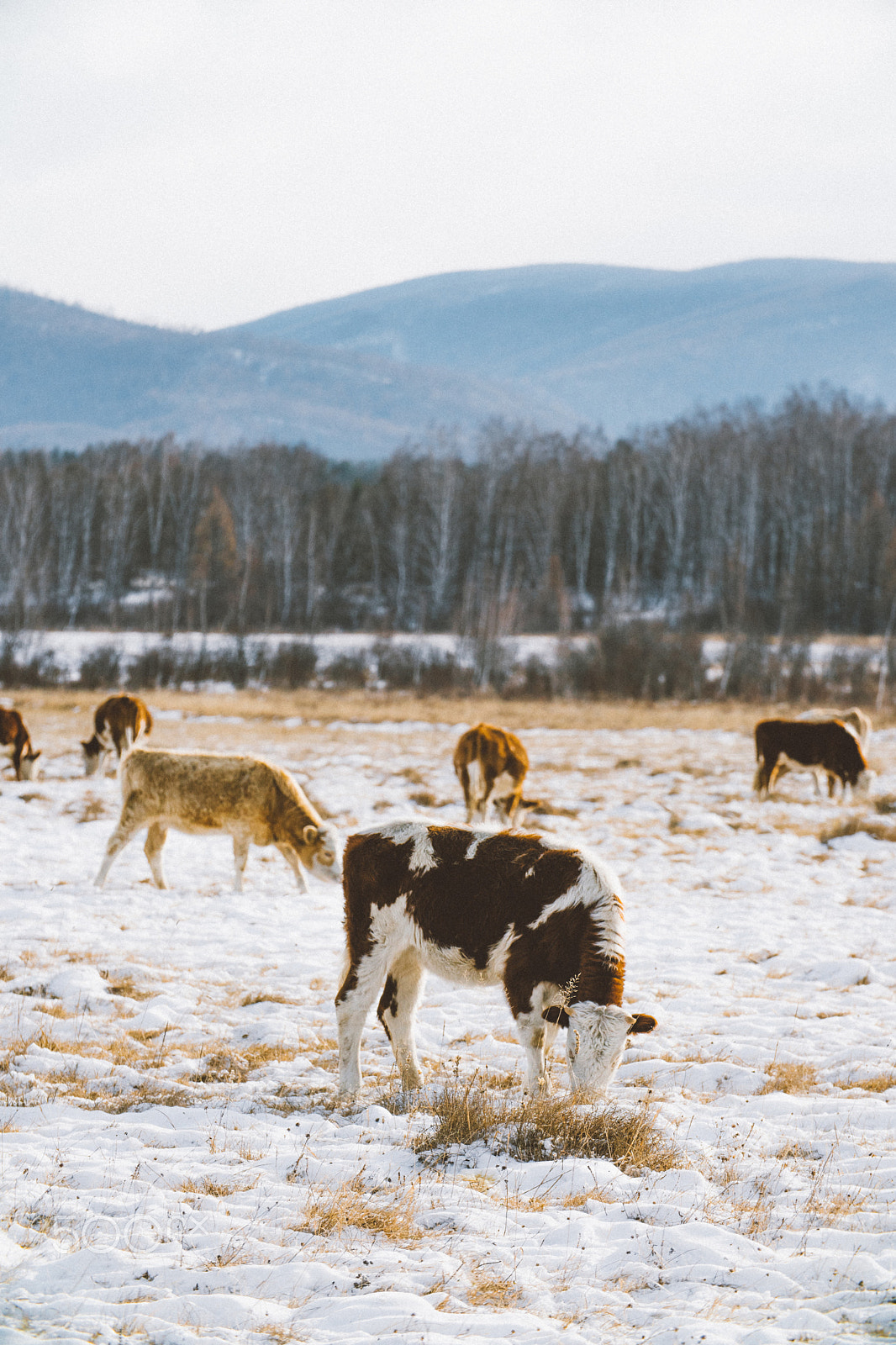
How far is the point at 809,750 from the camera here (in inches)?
688

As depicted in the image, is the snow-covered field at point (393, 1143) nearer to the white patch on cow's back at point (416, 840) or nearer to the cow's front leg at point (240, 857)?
the cow's front leg at point (240, 857)

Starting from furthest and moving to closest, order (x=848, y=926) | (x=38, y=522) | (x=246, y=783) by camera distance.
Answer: (x=38, y=522) < (x=246, y=783) < (x=848, y=926)

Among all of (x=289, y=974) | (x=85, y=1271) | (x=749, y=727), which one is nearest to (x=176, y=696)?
(x=749, y=727)

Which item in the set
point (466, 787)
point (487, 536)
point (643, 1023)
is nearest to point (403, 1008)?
point (643, 1023)

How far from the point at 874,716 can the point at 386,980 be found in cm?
2846

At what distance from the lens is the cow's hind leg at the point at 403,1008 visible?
5797 mm

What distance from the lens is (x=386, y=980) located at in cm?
594

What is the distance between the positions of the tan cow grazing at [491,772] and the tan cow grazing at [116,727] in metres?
6.50

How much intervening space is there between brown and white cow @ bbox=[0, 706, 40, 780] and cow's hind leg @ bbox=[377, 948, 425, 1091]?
13.2 m

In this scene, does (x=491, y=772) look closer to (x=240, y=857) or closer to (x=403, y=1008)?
(x=240, y=857)

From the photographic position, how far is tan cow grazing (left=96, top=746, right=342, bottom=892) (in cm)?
1058

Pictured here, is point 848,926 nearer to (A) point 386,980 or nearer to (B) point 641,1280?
(A) point 386,980

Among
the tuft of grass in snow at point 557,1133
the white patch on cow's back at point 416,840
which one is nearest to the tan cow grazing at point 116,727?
the white patch on cow's back at point 416,840

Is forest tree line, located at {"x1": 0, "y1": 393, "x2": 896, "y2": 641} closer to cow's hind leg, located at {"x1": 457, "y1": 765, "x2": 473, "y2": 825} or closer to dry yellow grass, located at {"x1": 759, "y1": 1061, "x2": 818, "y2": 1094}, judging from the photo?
cow's hind leg, located at {"x1": 457, "y1": 765, "x2": 473, "y2": 825}
